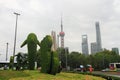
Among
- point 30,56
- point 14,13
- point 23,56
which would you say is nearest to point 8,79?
point 30,56

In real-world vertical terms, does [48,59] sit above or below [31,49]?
below

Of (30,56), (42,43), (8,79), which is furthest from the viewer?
(30,56)

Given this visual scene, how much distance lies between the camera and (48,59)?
25.0 metres

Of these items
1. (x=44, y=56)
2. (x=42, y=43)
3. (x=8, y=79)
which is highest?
(x=42, y=43)

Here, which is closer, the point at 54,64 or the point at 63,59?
the point at 54,64

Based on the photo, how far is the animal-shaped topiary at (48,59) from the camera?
2473 cm

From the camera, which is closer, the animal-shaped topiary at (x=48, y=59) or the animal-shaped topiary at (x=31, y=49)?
the animal-shaped topiary at (x=48, y=59)

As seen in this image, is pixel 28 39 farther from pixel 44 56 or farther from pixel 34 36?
pixel 44 56

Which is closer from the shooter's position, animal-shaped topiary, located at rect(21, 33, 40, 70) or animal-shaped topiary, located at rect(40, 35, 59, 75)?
animal-shaped topiary, located at rect(40, 35, 59, 75)

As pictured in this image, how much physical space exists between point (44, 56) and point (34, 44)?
13.6 feet

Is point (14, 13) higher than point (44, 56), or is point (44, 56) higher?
point (14, 13)

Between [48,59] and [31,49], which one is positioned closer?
[48,59]

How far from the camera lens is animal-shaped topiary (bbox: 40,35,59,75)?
81.1 ft

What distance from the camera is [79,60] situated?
8844 cm
